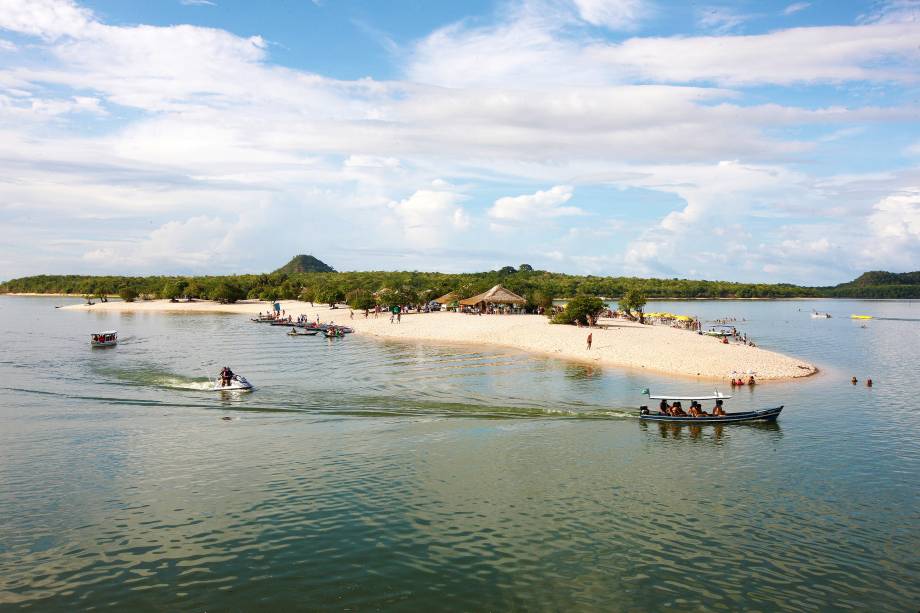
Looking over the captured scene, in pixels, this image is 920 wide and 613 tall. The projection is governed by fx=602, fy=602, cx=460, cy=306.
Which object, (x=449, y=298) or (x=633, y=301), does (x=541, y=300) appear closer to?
(x=633, y=301)

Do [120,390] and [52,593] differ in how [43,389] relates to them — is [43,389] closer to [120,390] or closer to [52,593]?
[120,390]

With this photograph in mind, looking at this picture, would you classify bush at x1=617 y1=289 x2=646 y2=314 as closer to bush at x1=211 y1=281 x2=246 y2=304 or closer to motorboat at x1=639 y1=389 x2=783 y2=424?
motorboat at x1=639 y1=389 x2=783 y2=424

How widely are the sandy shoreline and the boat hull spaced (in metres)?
14.3

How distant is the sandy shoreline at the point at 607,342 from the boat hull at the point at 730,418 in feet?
46.9

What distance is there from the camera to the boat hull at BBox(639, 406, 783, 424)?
111ft

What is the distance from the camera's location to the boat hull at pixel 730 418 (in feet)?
111

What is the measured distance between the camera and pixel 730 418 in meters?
34.0

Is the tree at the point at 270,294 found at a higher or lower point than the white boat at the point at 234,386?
higher

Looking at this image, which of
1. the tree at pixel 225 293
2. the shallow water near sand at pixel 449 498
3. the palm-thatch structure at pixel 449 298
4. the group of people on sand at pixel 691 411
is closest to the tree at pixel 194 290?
the tree at pixel 225 293

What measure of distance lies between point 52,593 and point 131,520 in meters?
4.68

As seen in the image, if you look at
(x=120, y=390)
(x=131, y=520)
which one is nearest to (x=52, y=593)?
(x=131, y=520)

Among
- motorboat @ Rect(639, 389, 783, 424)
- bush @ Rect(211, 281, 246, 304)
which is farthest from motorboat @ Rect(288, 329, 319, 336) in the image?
bush @ Rect(211, 281, 246, 304)

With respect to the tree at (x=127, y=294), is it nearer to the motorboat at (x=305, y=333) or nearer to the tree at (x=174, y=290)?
the tree at (x=174, y=290)

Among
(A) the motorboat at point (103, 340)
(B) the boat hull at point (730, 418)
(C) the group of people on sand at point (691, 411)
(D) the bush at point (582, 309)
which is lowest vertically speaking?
(B) the boat hull at point (730, 418)
